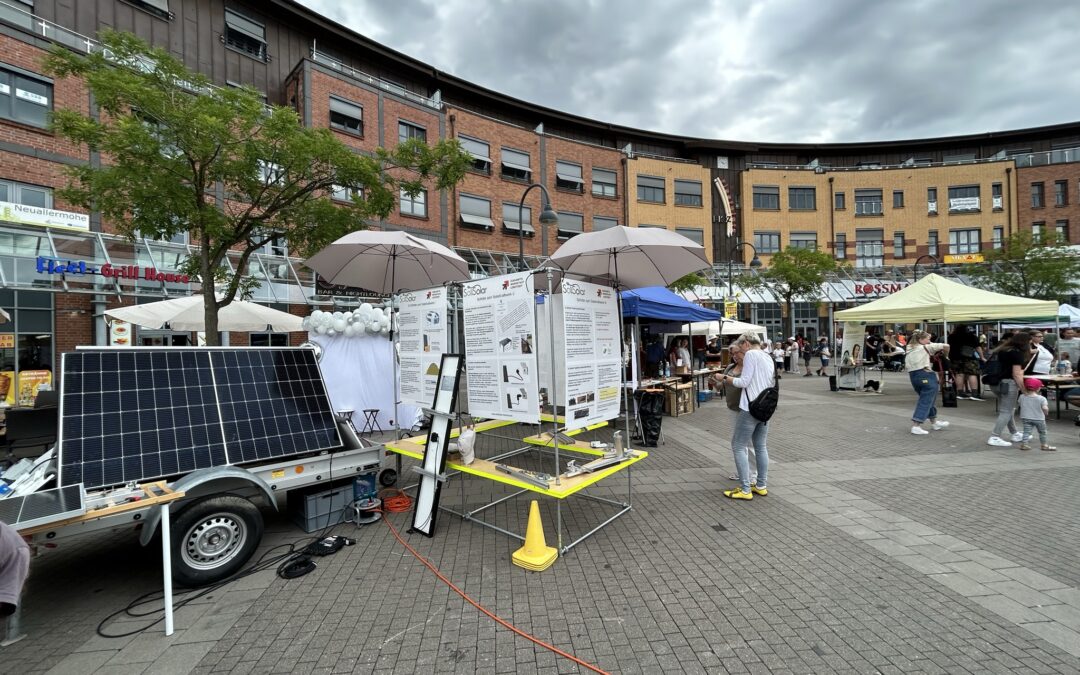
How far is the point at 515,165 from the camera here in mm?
28031

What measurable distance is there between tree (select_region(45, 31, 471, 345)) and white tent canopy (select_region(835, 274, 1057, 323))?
1230cm

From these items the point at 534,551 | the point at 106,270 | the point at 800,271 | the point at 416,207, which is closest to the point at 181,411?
the point at 534,551

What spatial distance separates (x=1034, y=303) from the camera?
11.4 meters

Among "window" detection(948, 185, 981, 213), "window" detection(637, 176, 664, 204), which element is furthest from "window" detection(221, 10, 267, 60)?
"window" detection(948, 185, 981, 213)

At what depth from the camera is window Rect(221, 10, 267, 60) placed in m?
21.5

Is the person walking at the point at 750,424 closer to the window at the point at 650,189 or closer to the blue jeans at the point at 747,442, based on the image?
the blue jeans at the point at 747,442

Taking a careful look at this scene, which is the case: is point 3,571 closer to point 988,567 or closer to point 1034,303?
point 988,567

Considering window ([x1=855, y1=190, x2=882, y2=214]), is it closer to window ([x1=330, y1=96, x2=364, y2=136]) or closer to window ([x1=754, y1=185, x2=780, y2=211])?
window ([x1=754, y1=185, x2=780, y2=211])

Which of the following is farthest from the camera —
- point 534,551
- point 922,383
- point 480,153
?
point 480,153

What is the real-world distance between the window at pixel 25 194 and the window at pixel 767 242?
40.2 m

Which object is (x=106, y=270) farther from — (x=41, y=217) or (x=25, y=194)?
(x=25, y=194)

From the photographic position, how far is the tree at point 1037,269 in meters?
25.5

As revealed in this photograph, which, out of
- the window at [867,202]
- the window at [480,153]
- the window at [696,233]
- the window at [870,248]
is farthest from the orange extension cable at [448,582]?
the window at [867,202]

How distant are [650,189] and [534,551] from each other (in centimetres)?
3308
